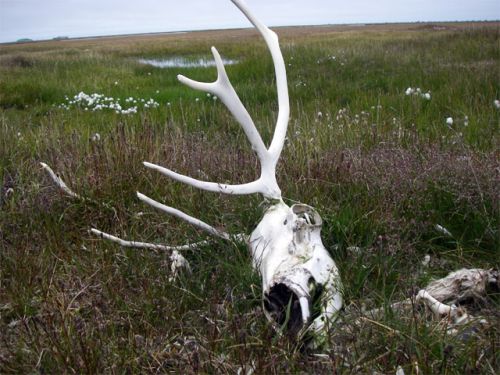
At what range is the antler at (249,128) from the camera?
2.68 m

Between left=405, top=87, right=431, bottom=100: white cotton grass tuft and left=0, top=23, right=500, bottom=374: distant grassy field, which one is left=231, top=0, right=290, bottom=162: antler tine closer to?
left=0, top=23, right=500, bottom=374: distant grassy field

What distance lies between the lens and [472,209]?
3.11 m

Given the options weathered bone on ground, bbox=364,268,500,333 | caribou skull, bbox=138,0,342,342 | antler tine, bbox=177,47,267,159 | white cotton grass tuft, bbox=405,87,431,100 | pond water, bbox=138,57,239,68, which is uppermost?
pond water, bbox=138,57,239,68

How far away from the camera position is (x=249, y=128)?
2805 millimetres

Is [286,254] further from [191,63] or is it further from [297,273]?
[191,63]

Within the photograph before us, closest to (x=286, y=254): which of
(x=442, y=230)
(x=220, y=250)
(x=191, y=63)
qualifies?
(x=220, y=250)

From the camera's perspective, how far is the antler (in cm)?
268

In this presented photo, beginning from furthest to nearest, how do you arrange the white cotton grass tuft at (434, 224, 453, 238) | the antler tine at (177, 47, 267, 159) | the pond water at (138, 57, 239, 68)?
the pond water at (138, 57, 239, 68) → the white cotton grass tuft at (434, 224, 453, 238) → the antler tine at (177, 47, 267, 159)

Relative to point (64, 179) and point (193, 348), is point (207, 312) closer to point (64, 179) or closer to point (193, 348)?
point (193, 348)

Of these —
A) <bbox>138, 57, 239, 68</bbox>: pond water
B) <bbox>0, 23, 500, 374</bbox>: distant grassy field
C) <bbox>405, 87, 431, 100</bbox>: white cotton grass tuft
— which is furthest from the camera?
<bbox>138, 57, 239, 68</bbox>: pond water

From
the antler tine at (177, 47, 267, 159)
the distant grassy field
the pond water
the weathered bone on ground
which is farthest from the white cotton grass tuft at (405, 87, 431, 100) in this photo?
the pond water

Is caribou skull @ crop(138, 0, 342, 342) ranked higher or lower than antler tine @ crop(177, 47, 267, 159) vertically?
lower

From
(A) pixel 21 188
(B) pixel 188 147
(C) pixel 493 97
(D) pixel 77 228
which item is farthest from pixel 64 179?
(C) pixel 493 97

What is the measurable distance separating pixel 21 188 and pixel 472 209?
3128mm
